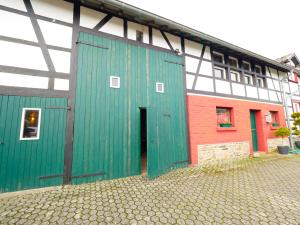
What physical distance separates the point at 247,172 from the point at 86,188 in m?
5.08

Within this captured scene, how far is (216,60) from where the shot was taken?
303 inches

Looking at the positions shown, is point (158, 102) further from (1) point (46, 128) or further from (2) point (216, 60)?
(2) point (216, 60)

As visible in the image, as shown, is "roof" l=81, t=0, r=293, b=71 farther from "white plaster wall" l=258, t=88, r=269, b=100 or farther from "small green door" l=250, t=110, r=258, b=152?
"small green door" l=250, t=110, r=258, b=152

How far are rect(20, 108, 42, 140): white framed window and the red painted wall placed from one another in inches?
198

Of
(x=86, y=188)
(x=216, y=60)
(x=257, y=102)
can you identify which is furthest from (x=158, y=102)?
(x=257, y=102)

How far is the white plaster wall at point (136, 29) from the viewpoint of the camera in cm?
543

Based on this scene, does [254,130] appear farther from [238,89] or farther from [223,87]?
[223,87]

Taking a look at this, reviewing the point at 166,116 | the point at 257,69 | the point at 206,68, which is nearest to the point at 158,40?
the point at 206,68

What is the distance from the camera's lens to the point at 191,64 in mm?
6688

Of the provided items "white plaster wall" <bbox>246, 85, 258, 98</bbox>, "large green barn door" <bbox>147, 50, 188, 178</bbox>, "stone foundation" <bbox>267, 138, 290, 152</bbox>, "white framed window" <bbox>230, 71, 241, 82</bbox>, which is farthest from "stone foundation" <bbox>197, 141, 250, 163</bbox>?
"white framed window" <bbox>230, 71, 241, 82</bbox>

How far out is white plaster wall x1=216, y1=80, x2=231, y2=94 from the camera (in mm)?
7250

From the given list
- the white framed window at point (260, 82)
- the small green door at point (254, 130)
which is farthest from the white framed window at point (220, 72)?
the white framed window at point (260, 82)

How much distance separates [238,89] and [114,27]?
6.80 metres

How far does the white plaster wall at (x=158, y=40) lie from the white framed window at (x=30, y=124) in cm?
463
